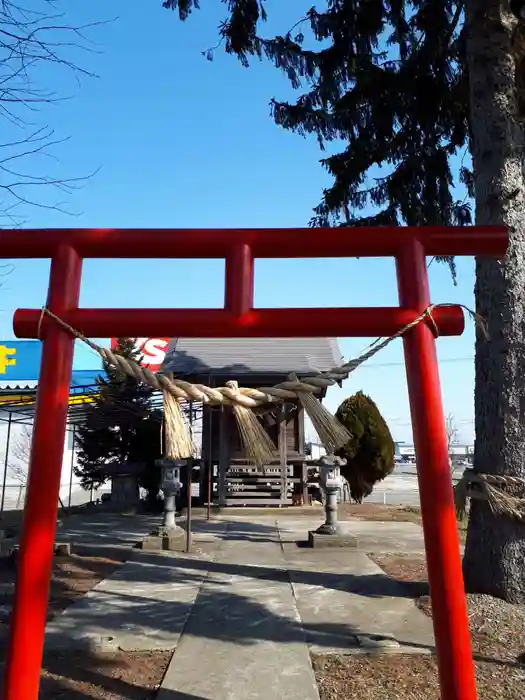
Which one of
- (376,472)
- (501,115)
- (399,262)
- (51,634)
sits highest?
(501,115)

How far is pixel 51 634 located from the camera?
14.5ft

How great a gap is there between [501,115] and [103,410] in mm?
9376

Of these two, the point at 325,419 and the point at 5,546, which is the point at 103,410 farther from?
the point at 325,419

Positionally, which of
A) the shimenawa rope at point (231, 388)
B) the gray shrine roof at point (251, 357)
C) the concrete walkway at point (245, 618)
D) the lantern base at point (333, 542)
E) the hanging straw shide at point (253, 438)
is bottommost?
the concrete walkway at point (245, 618)

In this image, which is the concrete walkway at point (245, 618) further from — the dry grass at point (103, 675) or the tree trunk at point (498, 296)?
the tree trunk at point (498, 296)

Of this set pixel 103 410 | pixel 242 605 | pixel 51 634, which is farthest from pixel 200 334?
pixel 103 410

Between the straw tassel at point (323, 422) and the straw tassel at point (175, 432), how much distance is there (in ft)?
1.88

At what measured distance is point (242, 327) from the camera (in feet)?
9.02

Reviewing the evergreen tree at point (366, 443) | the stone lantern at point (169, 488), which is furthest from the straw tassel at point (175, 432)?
the evergreen tree at point (366, 443)

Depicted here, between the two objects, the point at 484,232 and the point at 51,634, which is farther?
the point at 51,634

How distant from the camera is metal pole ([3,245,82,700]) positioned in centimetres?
234

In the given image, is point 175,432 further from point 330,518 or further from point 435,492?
point 330,518

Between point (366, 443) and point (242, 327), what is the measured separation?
12.0m

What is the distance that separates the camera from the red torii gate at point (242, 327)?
2361mm
